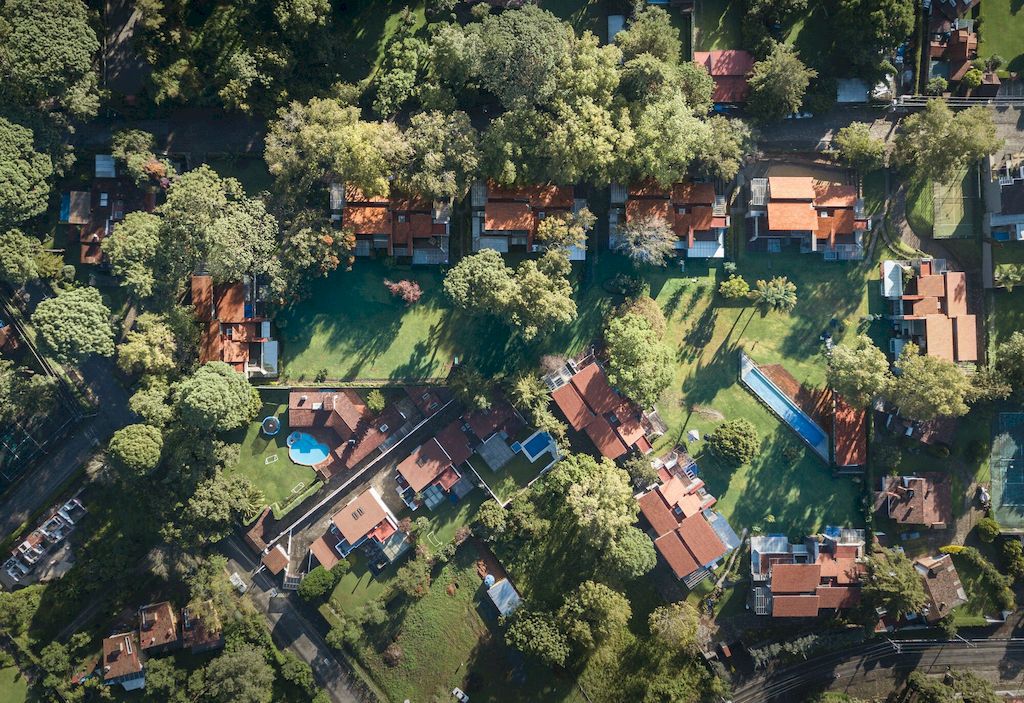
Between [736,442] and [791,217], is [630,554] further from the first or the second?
[791,217]

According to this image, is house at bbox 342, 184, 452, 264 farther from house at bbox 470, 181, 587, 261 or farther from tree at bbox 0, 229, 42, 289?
tree at bbox 0, 229, 42, 289

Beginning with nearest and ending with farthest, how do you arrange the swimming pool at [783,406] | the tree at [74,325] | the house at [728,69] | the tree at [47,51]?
1. the tree at [47,51]
2. the tree at [74,325]
3. the house at [728,69]
4. the swimming pool at [783,406]

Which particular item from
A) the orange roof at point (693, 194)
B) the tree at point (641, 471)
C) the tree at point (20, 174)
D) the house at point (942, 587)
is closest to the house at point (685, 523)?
the tree at point (641, 471)

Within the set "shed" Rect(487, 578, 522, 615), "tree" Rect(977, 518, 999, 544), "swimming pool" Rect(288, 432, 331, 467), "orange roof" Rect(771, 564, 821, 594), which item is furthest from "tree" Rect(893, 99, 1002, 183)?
"swimming pool" Rect(288, 432, 331, 467)

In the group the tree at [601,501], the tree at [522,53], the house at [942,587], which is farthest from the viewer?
the house at [942,587]

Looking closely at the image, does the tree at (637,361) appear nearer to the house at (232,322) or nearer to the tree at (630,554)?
the tree at (630,554)

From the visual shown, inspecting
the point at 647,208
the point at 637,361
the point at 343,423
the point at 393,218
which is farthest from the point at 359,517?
the point at 647,208
